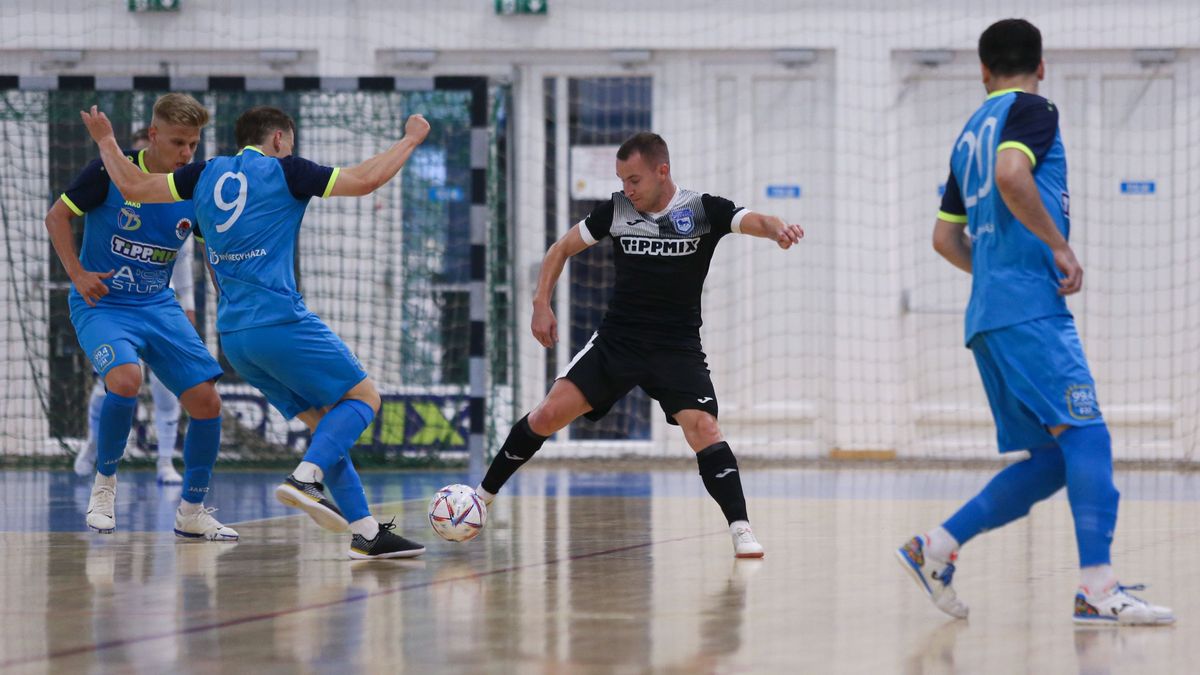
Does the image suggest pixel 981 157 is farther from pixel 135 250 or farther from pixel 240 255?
pixel 135 250

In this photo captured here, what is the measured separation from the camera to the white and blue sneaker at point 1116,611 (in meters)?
4.14

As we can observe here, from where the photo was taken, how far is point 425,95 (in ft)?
40.4

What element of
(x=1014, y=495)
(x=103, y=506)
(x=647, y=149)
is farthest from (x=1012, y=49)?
(x=103, y=506)

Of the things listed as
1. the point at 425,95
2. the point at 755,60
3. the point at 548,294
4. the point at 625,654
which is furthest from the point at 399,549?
the point at 755,60

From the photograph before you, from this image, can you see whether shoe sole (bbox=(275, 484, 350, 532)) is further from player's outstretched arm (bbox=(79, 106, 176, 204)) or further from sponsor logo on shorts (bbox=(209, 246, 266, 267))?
player's outstretched arm (bbox=(79, 106, 176, 204))

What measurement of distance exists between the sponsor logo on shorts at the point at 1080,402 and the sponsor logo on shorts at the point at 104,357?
4.30 meters

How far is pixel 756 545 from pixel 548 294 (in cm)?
139

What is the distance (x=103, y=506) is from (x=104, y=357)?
707mm

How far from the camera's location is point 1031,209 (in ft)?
14.0

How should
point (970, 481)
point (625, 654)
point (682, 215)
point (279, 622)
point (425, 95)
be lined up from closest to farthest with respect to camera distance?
point (625, 654) < point (279, 622) < point (682, 215) < point (970, 481) < point (425, 95)

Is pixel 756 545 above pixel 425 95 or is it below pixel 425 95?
below

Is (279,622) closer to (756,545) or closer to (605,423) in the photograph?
(756,545)

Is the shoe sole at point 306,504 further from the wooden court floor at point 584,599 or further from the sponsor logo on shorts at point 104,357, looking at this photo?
the sponsor logo on shorts at point 104,357

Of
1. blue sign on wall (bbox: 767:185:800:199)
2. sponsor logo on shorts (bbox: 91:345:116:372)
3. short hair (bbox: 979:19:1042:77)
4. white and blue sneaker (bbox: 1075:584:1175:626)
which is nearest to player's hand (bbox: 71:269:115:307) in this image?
sponsor logo on shorts (bbox: 91:345:116:372)
